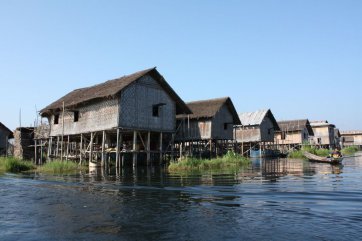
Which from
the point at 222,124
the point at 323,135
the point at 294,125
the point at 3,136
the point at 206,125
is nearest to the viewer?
the point at 206,125

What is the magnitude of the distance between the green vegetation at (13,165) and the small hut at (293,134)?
102 feet

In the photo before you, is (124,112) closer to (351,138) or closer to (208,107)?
(208,107)

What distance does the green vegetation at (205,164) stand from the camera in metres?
18.5

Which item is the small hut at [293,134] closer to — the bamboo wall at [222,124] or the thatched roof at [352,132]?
the bamboo wall at [222,124]

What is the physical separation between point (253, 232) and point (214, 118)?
2355cm

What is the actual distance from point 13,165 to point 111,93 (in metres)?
6.76

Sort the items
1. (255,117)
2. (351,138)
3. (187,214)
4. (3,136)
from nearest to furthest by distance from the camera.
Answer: (187,214), (3,136), (255,117), (351,138)

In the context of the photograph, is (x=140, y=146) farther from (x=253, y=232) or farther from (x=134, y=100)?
(x=253, y=232)

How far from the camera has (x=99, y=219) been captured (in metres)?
6.55

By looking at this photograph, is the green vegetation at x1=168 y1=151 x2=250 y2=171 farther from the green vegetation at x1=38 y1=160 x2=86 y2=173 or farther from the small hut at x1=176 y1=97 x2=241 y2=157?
the small hut at x1=176 y1=97 x2=241 y2=157

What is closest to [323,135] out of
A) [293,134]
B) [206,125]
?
[293,134]

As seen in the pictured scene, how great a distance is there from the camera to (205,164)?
64.7 ft

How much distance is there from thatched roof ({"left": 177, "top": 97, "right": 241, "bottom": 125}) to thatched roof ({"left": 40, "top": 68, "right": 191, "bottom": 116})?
3.49 metres

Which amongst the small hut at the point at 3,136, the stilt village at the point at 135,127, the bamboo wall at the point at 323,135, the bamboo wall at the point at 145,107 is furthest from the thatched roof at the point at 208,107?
the bamboo wall at the point at 323,135
